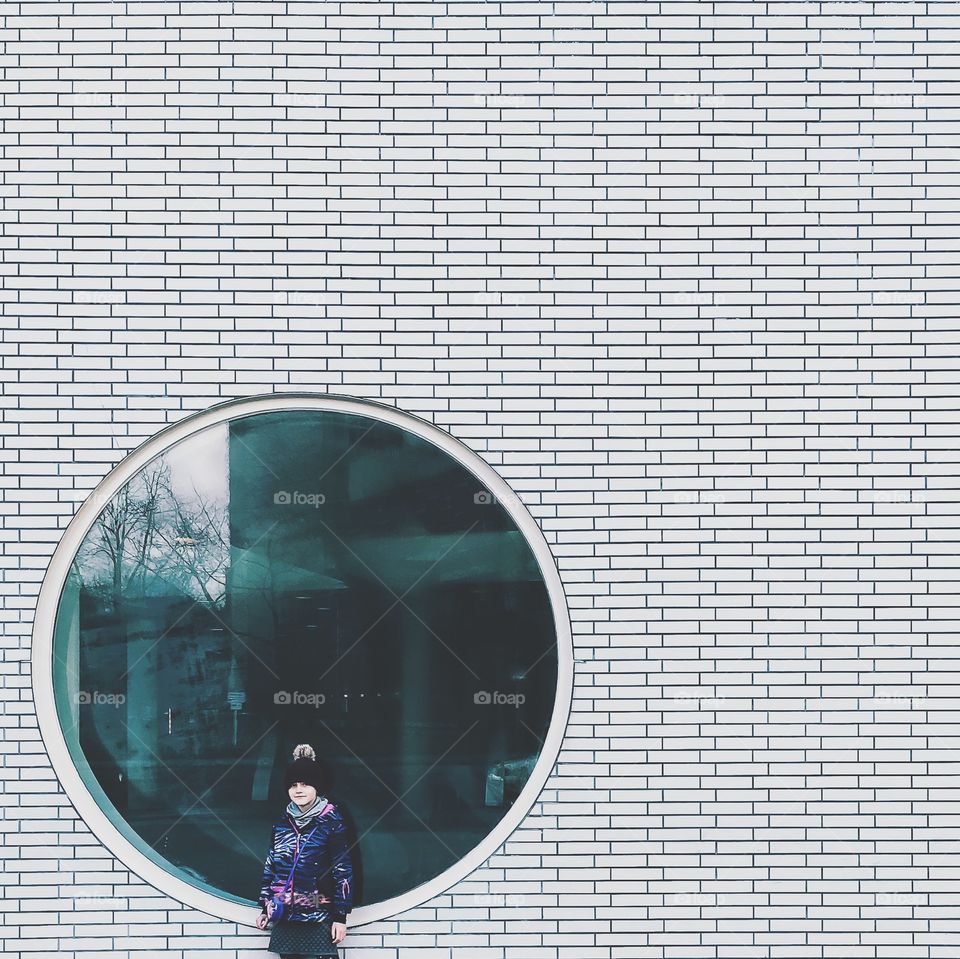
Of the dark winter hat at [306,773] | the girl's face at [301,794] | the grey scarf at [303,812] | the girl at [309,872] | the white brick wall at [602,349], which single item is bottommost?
the girl at [309,872]

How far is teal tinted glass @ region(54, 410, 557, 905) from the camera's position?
4734 millimetres

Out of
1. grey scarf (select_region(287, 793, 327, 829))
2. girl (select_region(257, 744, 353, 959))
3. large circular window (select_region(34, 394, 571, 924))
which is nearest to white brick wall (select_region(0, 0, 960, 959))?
large circular window (select_region(34, 394, 571, 924))

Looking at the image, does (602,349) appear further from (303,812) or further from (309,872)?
(309,872)

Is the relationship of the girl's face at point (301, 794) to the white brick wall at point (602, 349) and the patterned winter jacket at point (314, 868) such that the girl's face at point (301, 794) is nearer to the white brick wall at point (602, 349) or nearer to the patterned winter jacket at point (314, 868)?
the patterned winter jacket at point (314, 868)

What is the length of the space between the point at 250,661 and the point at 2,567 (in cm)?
138

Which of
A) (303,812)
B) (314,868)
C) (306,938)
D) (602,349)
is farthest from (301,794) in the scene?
(602,349)

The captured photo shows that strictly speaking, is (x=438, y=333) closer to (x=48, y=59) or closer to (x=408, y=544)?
(x=408, y=544)

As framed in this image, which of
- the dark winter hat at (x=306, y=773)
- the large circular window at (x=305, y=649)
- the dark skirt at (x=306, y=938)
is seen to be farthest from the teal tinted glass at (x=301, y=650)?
the dark skirt at (x=306, y=938)

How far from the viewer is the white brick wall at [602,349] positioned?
15.3 feet

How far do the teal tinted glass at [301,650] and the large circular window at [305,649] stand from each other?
0.01 metres

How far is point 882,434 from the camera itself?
475cm

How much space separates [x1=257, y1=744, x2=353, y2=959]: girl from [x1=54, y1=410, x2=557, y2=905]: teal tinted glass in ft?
0.90

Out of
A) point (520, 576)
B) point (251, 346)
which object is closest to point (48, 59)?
point (251, 346)

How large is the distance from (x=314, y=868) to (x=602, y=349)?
301cm
